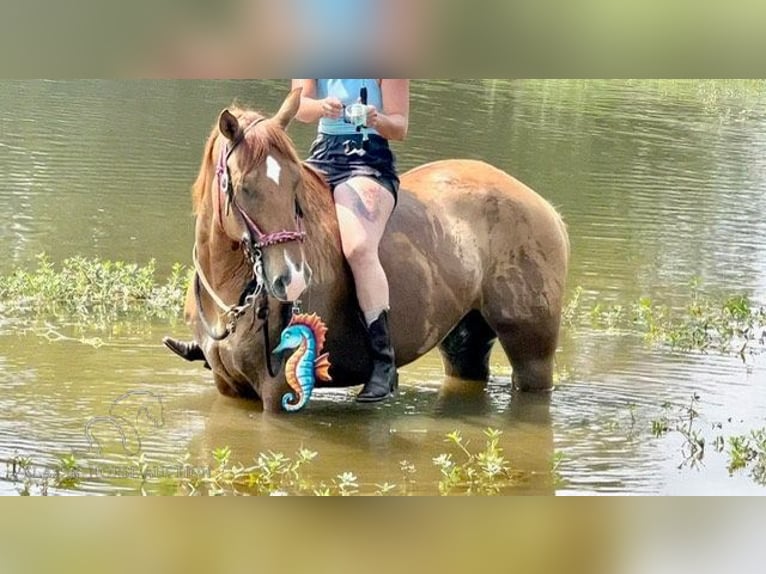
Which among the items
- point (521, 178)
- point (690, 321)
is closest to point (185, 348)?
point (521, 178)

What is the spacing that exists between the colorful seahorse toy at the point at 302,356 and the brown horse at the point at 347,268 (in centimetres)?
5

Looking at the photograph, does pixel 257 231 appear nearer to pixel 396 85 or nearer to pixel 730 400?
pixel 396 85

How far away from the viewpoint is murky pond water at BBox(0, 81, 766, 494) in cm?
352

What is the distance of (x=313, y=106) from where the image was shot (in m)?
3.71

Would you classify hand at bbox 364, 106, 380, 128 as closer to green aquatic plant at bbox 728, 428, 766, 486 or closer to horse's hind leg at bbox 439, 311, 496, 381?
horse's hind leg at bbox 439, 311, 496, 381

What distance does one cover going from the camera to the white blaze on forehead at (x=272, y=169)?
3.56m

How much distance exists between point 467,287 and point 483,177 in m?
0.51

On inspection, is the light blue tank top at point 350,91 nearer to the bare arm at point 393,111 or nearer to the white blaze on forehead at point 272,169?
the bare arm at point 393,111

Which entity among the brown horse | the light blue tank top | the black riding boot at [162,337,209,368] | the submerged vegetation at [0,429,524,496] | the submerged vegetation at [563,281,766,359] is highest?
the light blue tank top

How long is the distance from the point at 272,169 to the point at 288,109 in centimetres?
22

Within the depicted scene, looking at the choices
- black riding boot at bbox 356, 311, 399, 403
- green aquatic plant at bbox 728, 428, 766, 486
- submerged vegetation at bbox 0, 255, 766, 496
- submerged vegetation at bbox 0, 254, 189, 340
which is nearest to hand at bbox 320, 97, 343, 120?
black riding boot at bbox 356, 311, 399, 403

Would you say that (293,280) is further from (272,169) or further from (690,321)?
(690,321)

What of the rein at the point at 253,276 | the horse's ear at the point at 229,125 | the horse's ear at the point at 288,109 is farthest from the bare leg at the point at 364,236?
the horse's ear at the point at 229,125
